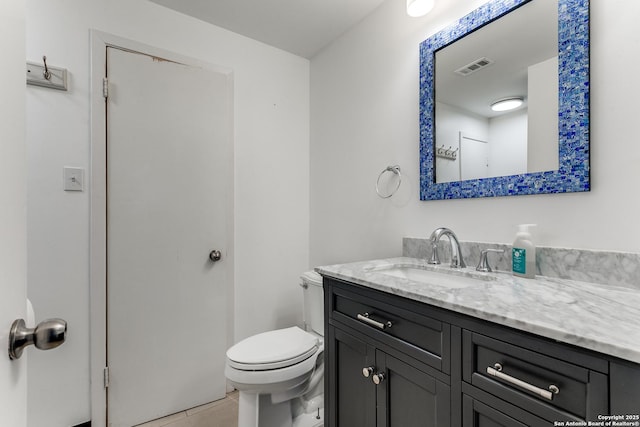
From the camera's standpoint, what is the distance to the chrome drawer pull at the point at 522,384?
607 mm

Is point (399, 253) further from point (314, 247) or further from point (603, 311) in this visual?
point (603, 311)

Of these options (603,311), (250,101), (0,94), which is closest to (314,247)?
(250,101)

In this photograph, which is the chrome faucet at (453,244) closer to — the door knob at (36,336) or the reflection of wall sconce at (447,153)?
the reflection of wall sconce at (447,153)

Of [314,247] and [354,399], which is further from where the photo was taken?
[314,247]

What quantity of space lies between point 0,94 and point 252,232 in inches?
67.1

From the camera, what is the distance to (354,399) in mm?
1117

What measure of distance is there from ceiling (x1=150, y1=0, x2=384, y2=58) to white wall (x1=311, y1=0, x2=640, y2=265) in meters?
0.09

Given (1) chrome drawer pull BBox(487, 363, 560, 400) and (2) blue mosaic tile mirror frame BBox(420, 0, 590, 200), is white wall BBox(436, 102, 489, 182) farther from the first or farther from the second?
(1) chrome drawer pull BBox(487, 363, 560, 400)

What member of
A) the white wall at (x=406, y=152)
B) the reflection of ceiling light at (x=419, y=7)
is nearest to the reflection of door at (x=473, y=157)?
the white wall at (x=406, y=152)

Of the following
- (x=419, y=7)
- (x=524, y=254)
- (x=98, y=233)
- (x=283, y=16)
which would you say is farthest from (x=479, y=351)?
(x=283, y=16)

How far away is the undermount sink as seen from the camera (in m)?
1.15

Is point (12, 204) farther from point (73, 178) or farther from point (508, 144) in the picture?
point (508, 144)

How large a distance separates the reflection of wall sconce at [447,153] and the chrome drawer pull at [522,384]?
38.4 inches

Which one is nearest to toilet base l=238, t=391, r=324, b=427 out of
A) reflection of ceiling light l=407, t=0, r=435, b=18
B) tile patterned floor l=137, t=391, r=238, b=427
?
tile patterned floor l=137, t=391, r=238, b=427
